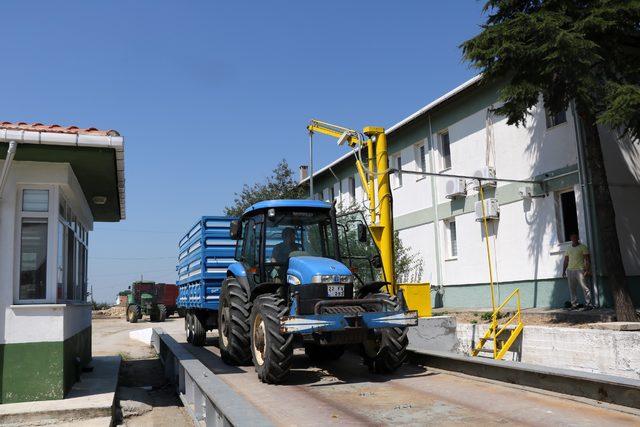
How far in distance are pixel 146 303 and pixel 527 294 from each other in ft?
80.0

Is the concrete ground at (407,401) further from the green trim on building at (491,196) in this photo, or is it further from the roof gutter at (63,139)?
the green trim on building at (491,196)

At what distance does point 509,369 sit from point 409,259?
14.8 meters

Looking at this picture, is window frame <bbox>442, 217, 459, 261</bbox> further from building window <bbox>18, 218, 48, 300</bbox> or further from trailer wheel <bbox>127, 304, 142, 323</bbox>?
trailer wheel <bbox>127, 304, 142, 323</bbox>

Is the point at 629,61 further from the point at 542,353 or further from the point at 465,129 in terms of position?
the point at 465,129

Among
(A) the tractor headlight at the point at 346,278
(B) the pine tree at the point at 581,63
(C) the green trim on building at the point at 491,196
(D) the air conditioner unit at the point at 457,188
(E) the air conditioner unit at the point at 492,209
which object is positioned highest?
(B) the pine tree at the point at 581,63

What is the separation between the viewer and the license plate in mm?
7863

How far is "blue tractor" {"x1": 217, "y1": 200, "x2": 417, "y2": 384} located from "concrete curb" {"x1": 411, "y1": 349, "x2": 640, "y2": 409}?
871 millimetres

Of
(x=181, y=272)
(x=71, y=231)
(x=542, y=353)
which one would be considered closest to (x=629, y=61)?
(x=542, y=353)

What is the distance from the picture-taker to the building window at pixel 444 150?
2036 centimetres

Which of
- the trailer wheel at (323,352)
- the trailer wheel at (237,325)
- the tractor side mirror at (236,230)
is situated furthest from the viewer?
the tractor side mirror at (236,230)

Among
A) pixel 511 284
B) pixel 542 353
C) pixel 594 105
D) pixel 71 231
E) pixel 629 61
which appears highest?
pixel 629 61

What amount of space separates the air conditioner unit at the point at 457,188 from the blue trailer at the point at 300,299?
29.7ft

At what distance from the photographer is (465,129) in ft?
62.0

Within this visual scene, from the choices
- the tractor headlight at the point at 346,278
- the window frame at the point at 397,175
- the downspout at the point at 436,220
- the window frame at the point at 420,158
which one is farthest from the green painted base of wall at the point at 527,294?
the tractor headlight at the point at 346,278
